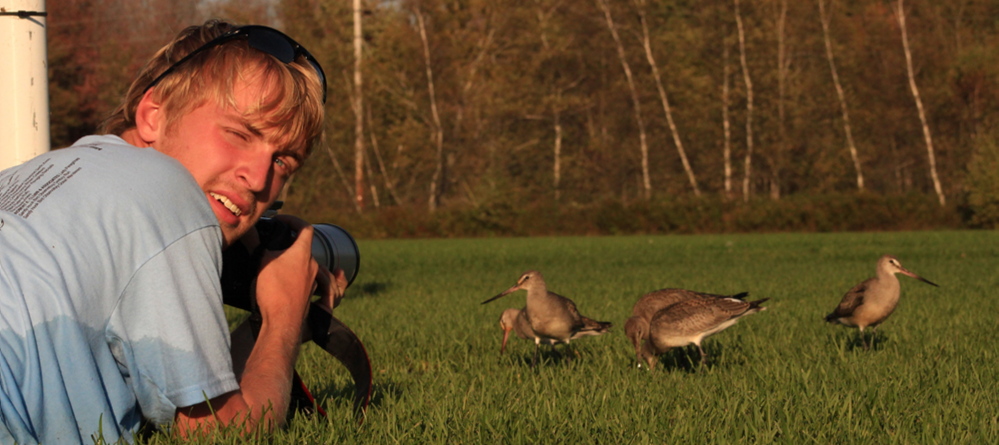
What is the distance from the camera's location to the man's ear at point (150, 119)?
2.46 m

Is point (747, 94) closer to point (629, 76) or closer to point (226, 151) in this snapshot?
point (629, 76)

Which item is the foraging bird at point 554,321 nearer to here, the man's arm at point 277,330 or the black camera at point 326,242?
the black camera at point 326,242

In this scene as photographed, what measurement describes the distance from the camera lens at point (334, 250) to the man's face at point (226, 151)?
1.78ft

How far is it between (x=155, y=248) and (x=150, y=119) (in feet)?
1.85

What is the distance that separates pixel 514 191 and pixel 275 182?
3460cm

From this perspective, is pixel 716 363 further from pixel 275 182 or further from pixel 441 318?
pixel 275 182

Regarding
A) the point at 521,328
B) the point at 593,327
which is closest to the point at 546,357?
the point at 521,328

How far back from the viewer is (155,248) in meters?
2.05

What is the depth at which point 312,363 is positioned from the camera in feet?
20.1

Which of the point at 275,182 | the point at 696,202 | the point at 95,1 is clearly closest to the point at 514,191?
the point at 696,202

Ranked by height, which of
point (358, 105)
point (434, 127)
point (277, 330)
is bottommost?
point (277, 330)

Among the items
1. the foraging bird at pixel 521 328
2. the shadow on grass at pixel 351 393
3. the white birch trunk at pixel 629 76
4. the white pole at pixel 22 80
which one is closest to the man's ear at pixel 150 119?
the shadow on grass at pixel 351 393

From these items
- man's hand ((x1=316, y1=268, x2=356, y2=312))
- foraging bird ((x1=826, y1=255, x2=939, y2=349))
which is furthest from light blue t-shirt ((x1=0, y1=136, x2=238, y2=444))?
foraging bird ((x1=826, y1=255, x2=939, y2=349))

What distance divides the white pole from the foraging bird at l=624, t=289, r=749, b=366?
369cm
